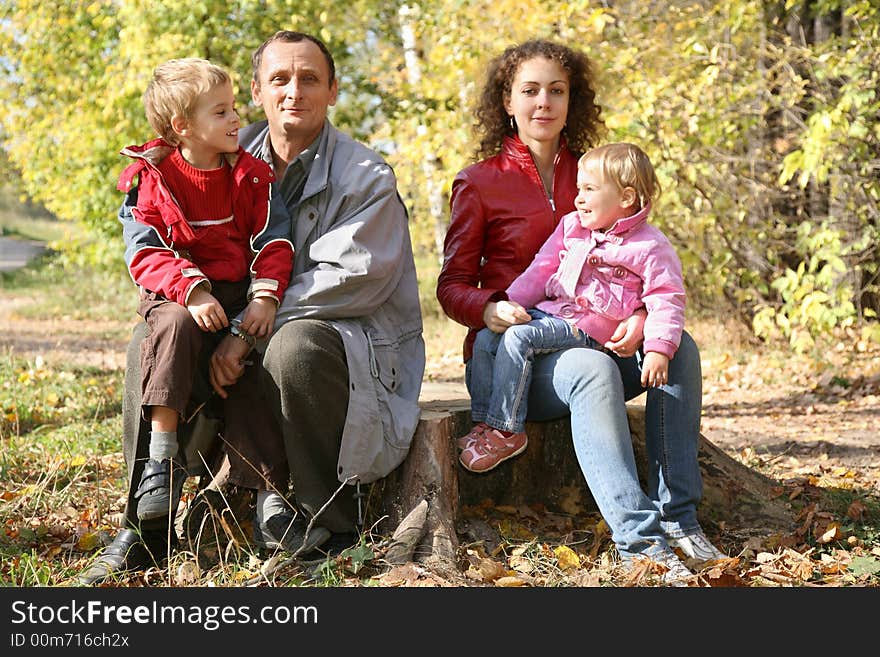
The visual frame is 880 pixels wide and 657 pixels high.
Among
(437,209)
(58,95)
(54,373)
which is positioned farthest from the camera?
(437,209)

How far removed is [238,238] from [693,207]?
5425 millimetres

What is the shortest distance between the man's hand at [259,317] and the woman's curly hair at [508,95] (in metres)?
1.17

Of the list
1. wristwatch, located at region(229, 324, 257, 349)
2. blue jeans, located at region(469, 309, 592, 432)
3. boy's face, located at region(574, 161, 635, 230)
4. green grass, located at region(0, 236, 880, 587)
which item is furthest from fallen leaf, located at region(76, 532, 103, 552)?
boy's face, located at region(574, 161, 635, 230)

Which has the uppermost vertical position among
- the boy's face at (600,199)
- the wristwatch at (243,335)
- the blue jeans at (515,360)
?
the boy's face at (600,199)

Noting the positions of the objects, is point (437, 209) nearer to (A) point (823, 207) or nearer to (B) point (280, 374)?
(A) point (823, 207)

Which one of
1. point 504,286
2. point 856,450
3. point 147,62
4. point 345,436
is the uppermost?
point 147,62

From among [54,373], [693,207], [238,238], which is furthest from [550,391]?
[693,207]

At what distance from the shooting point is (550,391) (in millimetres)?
3273

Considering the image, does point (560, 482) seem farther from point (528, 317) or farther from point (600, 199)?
point (600, 199)

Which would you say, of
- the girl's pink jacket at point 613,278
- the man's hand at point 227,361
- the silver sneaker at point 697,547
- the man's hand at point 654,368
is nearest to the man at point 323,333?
the man's hand at point 227,361

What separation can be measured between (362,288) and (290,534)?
0.81m

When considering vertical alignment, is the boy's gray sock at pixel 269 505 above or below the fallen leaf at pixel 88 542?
above

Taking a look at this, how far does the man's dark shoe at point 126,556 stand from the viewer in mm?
2969

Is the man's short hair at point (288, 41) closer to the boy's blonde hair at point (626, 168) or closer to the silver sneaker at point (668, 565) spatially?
the boy's blonde hair at point (626, 168)
